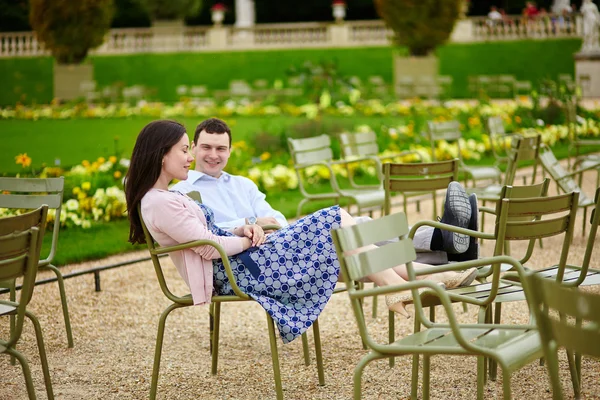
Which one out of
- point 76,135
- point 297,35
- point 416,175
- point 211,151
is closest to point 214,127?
point 211,151

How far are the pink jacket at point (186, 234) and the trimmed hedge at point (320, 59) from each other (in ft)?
79.2

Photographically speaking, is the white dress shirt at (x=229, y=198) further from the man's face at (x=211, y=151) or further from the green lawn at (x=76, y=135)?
the green lawn at (x=76, y=135)

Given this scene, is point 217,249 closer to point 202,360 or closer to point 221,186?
point 221,186

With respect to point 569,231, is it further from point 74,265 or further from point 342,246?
point 74,265

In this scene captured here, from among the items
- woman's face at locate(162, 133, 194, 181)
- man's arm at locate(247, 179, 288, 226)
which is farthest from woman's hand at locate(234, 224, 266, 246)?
man's arm at locate(247, 179, 288, 226)

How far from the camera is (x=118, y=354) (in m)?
4.34

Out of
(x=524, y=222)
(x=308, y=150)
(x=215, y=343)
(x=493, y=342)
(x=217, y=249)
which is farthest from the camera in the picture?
(x=308, y=150)

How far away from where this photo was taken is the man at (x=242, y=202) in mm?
3779

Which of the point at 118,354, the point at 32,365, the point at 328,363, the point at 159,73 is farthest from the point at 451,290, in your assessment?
the point at 159,73

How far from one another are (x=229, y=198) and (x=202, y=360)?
80 cm

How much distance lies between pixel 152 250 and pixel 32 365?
1141 millimetres

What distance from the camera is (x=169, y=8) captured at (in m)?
34.8

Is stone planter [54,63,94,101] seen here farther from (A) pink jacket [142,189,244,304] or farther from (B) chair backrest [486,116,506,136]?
(A) pink jacket [142,189,244,304]

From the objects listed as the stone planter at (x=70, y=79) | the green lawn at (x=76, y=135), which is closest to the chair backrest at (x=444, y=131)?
the green lawn at (x=76, y=135)
